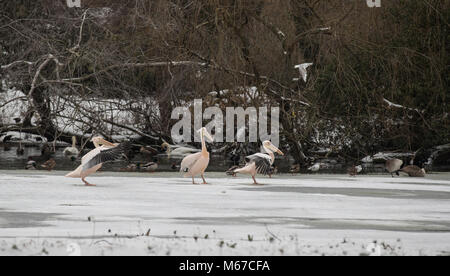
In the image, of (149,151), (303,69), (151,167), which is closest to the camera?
(151,167)

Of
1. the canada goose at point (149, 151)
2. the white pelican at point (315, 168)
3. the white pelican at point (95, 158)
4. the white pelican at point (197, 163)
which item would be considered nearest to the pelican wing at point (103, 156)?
the white pelican at point (95, 158)

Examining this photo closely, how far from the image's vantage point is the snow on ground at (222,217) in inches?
224

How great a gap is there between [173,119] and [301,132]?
3.75 meters

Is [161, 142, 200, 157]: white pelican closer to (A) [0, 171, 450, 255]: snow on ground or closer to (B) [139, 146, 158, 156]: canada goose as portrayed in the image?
(B) [139, 146, 158, 156]: canada goose

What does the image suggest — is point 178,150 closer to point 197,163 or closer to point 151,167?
point 151,167

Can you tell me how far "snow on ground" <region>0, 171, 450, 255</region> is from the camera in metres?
5.69

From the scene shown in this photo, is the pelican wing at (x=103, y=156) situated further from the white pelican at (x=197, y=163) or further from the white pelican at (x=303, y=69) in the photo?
the white pelican at (x=303, y=69)

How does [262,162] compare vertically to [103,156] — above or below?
below

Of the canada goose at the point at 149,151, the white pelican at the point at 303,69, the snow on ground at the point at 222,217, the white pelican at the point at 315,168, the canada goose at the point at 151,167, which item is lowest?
the white pelican at the point at 315,168

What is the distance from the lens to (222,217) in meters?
7.43

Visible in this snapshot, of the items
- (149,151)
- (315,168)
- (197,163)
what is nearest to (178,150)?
(149,151)

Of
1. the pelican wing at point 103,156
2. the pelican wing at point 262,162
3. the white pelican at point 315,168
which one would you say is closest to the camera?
the pelican wing at point 103,156

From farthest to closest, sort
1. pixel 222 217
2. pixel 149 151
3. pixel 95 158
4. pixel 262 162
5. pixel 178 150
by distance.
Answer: pixel 178 150 → pixel 149 151 → pixel 262 162 → pixel 95 158 → pixel 222 217
